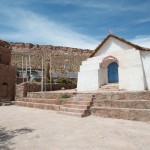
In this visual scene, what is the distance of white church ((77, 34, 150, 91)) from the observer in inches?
492

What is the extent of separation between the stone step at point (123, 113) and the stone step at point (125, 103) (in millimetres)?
431

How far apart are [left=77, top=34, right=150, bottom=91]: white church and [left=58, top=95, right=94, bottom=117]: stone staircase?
3.10m

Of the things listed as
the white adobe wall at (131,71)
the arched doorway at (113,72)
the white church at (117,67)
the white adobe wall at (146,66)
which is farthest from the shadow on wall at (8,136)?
the arched doorway at (113,72)

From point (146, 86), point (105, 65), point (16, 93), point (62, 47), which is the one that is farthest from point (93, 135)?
point (62, 47)

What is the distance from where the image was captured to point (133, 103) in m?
9.51

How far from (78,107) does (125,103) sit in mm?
2710

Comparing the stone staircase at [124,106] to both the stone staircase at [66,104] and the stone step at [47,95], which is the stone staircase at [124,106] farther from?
the stone step at [47,95]

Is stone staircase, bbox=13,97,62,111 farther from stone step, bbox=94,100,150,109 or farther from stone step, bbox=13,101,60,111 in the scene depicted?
stone step, bbox=94,100,150,109

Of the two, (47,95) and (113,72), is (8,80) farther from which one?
(113,72)

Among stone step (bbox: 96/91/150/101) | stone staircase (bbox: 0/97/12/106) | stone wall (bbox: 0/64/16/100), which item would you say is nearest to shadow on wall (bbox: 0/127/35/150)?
stone step (bbox: 96/91/150/101)

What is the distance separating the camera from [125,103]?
980 centimetres

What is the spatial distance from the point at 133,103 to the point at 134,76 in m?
3.53

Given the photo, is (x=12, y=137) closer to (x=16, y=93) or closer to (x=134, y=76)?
(x=134, y=76)

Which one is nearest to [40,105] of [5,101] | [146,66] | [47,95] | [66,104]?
[47,95]
